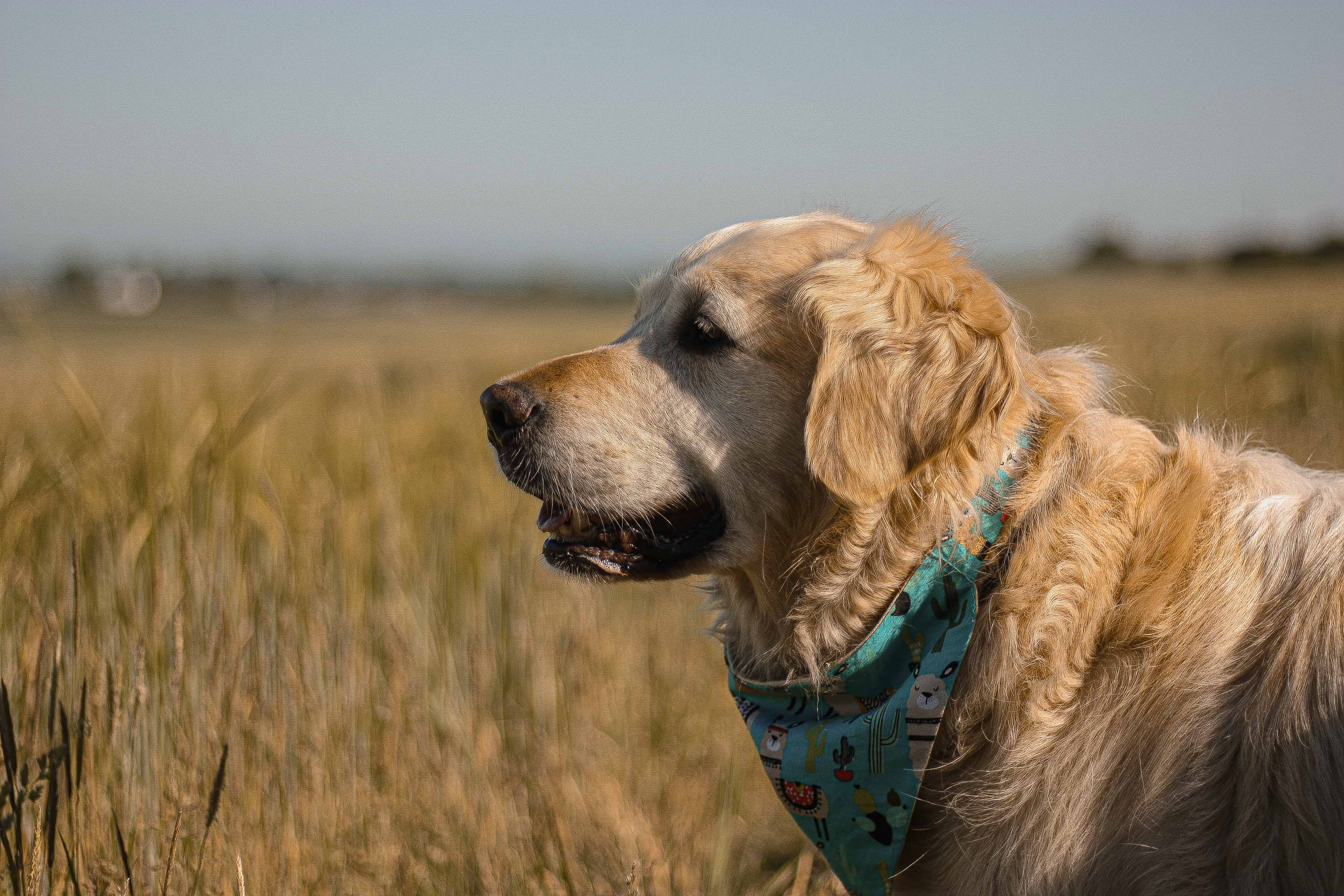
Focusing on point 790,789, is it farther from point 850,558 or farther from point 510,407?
point 510,407

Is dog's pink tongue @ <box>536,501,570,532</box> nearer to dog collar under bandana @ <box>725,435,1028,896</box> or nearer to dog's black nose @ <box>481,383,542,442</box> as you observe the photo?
dog's black nose @ <box>481,383,542,442</box>

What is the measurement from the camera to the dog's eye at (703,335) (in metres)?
2.19

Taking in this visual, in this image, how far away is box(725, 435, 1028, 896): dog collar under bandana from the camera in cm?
182

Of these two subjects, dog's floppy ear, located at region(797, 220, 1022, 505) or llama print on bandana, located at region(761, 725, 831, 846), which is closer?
dog's floppy ear, located at region(797, 220, 1022, 505)

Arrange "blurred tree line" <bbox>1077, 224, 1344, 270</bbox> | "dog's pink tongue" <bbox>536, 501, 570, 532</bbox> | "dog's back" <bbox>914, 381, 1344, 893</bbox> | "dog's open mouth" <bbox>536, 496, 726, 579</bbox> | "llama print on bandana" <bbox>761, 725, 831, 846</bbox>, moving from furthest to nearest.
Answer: "blurred tree line" <bbox>1077, 224, 1344, 270</bbox> < "dog's pink tongue" <bbox>536, 501, 570, 532</bbox> < "dog's open mouth" <bbox>536, 496, 726, 579</bbox> < "llama print on bandana" <bbox>761, 725, 831, 846</bbox> < "dog's back" <bbox>914, 381, 1344, 893</bbox>

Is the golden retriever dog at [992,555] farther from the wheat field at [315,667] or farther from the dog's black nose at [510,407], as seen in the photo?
the wheat field at [315,667]

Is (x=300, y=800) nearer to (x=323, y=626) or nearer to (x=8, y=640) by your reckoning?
(x=323, y=626)

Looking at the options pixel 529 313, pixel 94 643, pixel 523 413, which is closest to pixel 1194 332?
pixel 523 413

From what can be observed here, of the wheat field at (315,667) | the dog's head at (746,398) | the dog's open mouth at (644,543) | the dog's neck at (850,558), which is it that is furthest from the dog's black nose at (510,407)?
the wheat field at (315,667)

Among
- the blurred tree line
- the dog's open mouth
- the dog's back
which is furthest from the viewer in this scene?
the blurred tree line

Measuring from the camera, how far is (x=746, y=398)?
215 cm

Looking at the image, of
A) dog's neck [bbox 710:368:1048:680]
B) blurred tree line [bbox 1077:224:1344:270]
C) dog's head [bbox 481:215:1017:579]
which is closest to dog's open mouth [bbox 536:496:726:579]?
dog's head [bbox 481:215:1017:579]

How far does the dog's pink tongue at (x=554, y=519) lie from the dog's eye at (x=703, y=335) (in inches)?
20.8

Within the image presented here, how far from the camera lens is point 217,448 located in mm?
2543
